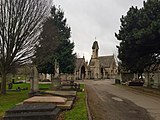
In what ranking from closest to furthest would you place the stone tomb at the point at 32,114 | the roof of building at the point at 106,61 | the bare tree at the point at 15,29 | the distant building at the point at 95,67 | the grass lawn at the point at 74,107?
the stone tomb at the point at 32,114 < the grass lawn at the point at 74,107 < the bare tree at the point at 15,29 < the distant building at the point at 95,67 < the roof of building at the point at 106,61

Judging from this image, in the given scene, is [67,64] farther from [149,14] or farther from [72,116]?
[72,116]

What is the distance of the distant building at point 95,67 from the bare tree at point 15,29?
55526 millimetres

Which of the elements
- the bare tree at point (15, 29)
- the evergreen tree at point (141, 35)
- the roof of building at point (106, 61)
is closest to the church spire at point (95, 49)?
the roof of building at point (106, 61)

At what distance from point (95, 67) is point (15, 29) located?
67783mm

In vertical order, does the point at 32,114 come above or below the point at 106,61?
below

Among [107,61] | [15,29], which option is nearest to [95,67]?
[107,61]

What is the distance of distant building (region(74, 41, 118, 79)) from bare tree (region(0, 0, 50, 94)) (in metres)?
55.5

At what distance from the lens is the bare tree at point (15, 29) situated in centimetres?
2336

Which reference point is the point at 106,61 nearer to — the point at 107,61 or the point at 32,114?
the point at 107,61

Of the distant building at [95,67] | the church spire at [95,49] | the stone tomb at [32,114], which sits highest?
the church spire at [95,49]

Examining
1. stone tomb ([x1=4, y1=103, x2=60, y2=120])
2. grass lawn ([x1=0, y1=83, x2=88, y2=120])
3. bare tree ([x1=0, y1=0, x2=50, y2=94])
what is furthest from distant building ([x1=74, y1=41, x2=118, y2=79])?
stone tomb ([x1=4, y1=103, x2=60, y2=120])

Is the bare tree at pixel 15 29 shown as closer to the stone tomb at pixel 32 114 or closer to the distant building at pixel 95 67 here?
the stone tomb at pixel 32 114

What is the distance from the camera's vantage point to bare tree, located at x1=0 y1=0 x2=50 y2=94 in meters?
23.4

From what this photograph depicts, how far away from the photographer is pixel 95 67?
90188 mm
